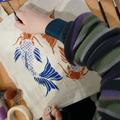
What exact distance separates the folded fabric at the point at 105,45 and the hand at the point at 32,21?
7.1 inches

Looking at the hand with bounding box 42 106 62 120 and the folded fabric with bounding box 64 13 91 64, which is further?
the hand with bounding box 42 106 62 120

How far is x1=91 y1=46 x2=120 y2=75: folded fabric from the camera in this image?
0.51 metres

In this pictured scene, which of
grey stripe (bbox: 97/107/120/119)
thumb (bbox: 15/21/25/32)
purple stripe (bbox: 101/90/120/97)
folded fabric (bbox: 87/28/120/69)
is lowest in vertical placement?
grey stripe (bbox: 97/107/120/119)

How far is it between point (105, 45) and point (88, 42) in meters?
0.04

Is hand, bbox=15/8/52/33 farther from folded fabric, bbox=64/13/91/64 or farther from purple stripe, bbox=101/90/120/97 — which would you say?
purple stripe, bbox=101/90/120/97

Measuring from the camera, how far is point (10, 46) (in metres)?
0.82

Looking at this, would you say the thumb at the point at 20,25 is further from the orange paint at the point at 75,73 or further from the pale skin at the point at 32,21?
the orange paint at the point at 75,73

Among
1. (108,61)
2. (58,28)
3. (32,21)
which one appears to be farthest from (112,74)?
(32,21)

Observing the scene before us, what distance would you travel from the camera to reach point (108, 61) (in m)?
0.51

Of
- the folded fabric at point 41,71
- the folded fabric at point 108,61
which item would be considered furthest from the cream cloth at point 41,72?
the folded fabric at point 108,61

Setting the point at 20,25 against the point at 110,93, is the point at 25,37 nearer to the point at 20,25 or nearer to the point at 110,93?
the point at 20,25

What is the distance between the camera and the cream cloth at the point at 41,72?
2.51 ft

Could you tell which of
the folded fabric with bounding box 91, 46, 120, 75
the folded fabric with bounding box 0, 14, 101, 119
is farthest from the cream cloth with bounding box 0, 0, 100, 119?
the folded fabric with bounding box 91, 46, 120, 75

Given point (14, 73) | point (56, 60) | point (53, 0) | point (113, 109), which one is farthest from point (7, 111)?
point (113, 109)
